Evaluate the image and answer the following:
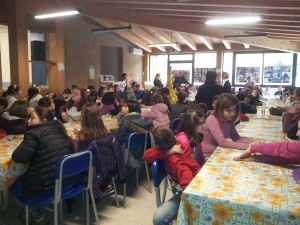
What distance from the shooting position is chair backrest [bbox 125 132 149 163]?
3.08 m

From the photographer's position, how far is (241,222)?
4.01ft

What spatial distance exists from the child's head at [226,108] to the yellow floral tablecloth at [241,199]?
0.85 m

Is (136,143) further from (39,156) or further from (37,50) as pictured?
(37,50)

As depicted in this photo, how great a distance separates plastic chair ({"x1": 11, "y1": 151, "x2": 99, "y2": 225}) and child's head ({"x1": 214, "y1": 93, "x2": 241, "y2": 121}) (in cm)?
113

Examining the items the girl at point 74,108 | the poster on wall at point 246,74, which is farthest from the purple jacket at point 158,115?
the poster on wall at point 246,74

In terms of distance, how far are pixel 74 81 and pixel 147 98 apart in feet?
12.3

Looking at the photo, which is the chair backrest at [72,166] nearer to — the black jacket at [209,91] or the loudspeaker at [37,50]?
the black jacket at [209,91]

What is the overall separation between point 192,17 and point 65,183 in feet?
18.7

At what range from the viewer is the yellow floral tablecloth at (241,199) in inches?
46.5

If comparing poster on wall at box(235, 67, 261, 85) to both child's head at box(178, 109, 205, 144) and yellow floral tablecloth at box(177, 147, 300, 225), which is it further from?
yellow floral tablecloth at box(177, 147, 300, 225)

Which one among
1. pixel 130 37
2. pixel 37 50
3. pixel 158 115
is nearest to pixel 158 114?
pixel 158 115

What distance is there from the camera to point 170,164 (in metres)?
1.86

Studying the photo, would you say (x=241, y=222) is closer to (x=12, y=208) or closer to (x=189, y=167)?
(x=189, y=167)

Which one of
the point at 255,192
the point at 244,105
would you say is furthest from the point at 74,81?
the point at 255,192
